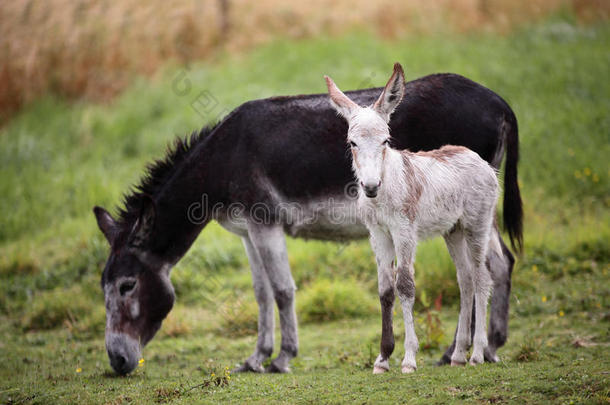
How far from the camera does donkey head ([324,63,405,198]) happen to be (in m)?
4.95

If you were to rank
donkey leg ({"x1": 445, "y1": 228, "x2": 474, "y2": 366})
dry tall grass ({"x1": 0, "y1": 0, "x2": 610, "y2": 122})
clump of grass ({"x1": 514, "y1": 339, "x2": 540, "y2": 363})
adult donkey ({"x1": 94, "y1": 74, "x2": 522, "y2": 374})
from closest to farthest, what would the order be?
donkey leg ({"x1": 445, "y1": 228, "x2": 474, "y2": 366}) < clump of grass ({"x1": 514, "y1": 339, "x2": 540, "y2": 363}) < adult donkey ({"x1": 94, "y1": 74, "x2": 522, "y2": 374}) < dry tall grass ({"x1": 0, "y1": 0, "x2": 610, "y2": 122})

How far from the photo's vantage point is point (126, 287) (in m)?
6.91

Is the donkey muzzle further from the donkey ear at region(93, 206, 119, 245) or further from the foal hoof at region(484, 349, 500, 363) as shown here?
the foal hoof at region(484, 349, 500, 363)

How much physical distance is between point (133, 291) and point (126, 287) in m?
0.09

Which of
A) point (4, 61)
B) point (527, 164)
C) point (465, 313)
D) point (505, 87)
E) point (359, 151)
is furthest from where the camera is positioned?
point (4, 61)

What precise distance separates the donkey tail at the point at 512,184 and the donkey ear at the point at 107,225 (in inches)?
163

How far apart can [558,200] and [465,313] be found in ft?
20.6

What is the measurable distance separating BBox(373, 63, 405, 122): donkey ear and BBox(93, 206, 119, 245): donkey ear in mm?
3335

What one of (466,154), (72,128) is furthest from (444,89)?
(72,128)

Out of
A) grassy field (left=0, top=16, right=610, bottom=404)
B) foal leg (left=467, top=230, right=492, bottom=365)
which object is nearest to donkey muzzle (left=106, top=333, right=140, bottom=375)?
grassy field (left=0, top=16, right=610, bottom=404)

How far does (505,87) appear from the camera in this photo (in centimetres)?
1434

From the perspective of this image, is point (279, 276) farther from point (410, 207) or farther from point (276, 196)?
point (410, 207)

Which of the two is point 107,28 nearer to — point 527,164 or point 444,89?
Result: point 527,164

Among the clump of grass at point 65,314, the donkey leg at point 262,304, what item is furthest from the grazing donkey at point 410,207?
the clump of grass at point 65,314
